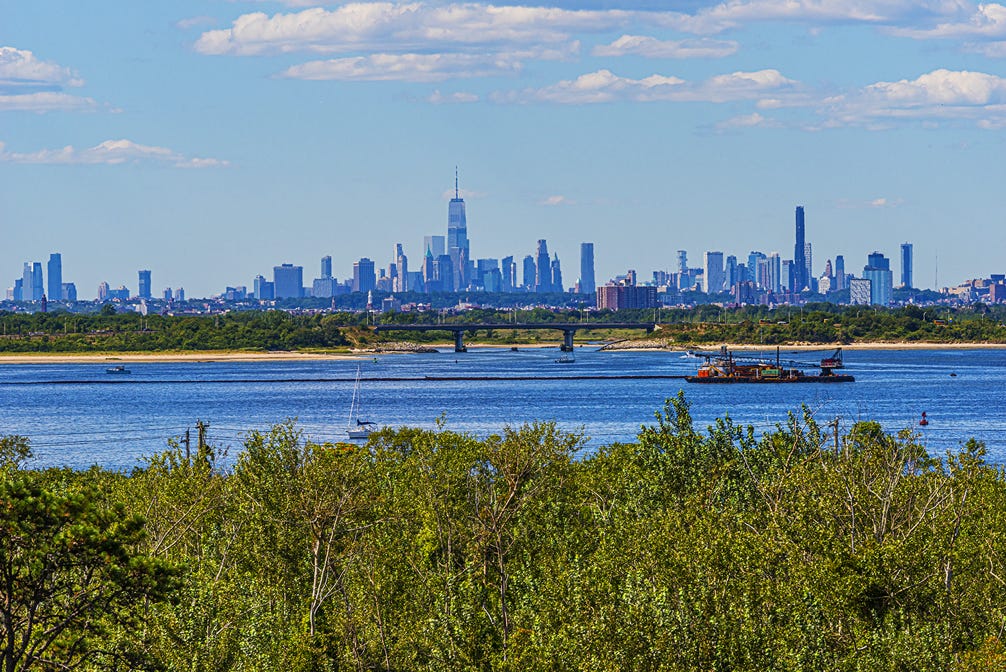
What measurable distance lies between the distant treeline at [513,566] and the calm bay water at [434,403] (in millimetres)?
41466

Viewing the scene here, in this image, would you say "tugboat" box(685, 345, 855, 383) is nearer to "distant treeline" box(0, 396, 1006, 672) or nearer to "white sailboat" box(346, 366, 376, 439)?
"white sailboat" box(346, 366, 376, 439)

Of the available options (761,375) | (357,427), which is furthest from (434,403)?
(761,375)

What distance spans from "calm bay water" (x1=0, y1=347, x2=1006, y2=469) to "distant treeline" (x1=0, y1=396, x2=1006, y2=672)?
41.5 m

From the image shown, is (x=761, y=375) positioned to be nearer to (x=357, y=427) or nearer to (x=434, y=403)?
(x=434, y=403)

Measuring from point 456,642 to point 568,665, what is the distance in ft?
14.6

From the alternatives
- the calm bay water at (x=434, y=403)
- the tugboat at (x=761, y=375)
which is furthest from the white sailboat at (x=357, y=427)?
the tugboat at (x=761, y=375)

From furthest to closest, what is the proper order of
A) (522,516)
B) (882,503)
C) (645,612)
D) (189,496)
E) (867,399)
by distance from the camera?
(867,399) → (189,496) → (522,516) → (882,503) → (645,612)

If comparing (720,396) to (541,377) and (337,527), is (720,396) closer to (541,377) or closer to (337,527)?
(541,377)

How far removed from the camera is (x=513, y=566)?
3456cm

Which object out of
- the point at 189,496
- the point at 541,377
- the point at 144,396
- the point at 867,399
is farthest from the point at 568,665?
the point at 541,377

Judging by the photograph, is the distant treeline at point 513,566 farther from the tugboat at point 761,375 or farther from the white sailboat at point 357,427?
the tugboat at point 761,375

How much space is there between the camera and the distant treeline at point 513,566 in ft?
72.5

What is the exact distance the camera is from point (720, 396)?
14900 centimetres

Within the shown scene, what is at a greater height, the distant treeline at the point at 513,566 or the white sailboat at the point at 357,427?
the distant treeline at the point at 513,566
